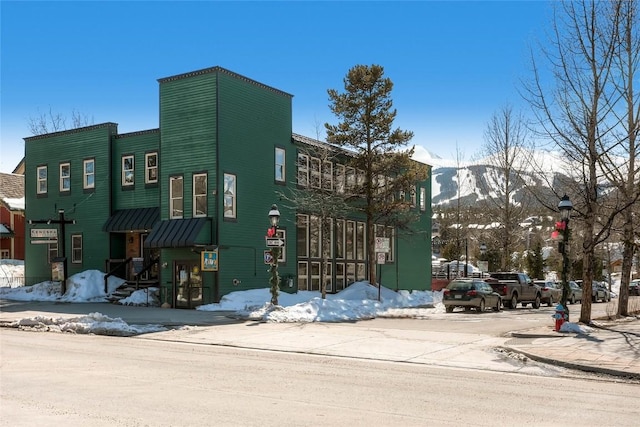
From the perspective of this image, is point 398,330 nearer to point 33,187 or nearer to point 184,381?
point 184,381

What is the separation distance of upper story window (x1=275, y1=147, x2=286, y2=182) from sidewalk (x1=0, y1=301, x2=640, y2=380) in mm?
10184

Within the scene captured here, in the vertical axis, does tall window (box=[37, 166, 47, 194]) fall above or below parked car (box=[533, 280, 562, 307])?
above

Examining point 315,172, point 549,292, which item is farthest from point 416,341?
point 549,292

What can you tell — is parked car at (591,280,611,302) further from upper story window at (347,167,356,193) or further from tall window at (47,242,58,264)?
tall window at (47,242,58,264)

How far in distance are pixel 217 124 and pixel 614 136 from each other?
51.4 feet

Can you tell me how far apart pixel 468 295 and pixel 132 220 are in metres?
16.7

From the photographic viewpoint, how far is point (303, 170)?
34.4 metres

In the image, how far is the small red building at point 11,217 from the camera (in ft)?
153

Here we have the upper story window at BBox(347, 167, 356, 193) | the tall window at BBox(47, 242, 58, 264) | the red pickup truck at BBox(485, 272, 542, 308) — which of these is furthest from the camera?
the tall window at BBox(47, 242, 58, 264)

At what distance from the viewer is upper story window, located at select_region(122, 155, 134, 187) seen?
34.6 m

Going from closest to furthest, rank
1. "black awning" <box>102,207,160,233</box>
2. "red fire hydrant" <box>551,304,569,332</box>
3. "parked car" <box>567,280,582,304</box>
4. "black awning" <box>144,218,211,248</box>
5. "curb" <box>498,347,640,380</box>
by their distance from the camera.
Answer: "curb" <box>498,347,640,380</box>
"red fire hydrant" <box>551,304,569,332</box>
"black awning" <box>144,218,211,248</box>
"black awning" <box>102,207,160,233</box>
"parked car" <box>567,280,582,304</box>

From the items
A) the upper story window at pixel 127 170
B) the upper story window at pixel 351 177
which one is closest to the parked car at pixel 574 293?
the upper story window at pixel 351 177

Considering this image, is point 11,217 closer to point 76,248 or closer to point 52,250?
point 52,250

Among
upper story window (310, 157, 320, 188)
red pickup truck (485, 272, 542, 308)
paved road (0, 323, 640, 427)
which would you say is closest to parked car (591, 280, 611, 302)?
red pickup truck (485, 272, 542, 308)
